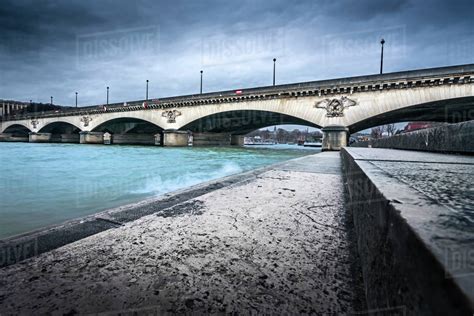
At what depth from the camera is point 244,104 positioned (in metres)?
20.9

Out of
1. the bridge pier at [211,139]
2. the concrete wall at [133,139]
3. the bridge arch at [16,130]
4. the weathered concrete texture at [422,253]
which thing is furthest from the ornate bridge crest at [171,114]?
the bridge arch at [16,130]

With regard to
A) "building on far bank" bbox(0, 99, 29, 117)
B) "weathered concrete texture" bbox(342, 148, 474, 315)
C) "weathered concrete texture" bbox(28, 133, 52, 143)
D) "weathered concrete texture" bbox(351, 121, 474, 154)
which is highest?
"building on far bank" bbox(0, 99, 29, 117)

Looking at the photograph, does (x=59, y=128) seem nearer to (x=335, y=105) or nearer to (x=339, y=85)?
(x=335, y=105)

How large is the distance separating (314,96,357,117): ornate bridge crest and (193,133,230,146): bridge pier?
1793 cm

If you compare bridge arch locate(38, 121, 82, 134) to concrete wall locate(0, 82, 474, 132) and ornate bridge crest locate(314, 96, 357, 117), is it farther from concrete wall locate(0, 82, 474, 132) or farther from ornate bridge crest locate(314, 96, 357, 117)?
ornate bridge crest locate(314, 96, 357, 117)

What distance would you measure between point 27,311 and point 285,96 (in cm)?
1973

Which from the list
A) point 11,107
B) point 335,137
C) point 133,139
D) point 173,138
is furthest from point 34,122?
point 335,137

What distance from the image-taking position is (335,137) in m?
17.1

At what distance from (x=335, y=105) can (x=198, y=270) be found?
1824cm

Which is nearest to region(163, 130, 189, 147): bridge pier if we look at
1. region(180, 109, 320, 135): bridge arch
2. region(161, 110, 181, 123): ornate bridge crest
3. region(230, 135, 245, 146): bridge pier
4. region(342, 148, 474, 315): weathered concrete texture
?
region(180, 109, 320, 135): bridge arch

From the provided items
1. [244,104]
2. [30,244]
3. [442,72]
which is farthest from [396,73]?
[30,244]

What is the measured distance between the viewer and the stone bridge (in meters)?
13.7

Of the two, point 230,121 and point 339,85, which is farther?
point 230,121

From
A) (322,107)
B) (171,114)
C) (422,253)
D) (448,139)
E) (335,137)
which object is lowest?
(422,253)
